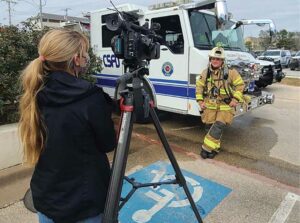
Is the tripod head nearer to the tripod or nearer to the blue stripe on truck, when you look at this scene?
the tripod

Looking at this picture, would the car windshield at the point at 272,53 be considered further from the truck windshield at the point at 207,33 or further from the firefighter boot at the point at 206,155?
the firefighter boot at the point at 206,155

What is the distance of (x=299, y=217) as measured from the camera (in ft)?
10.7

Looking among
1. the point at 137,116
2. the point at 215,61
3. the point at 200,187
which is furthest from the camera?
the point at 215,61

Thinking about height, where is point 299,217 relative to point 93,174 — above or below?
below

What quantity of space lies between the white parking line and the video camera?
224cm

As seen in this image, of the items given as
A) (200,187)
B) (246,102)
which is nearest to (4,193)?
(200,187)

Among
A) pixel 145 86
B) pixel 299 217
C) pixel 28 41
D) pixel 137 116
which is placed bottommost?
pixel 299 217

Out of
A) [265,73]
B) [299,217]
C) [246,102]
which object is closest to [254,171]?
[299,217]

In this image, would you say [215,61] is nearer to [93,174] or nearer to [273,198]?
[273,198]

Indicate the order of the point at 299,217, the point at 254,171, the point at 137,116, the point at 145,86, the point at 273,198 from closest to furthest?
the point at 137,116 → the point at 145,86 → the point at 299,217 → the point at 273,198 → the point at 254,171

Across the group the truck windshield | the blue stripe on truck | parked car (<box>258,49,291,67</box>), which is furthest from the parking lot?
parked car (<box>258,49,291,67</box>)

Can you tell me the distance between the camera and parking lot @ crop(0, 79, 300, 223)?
3.29 metres

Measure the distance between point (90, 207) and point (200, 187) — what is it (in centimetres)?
243

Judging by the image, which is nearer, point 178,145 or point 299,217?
point 299,217
